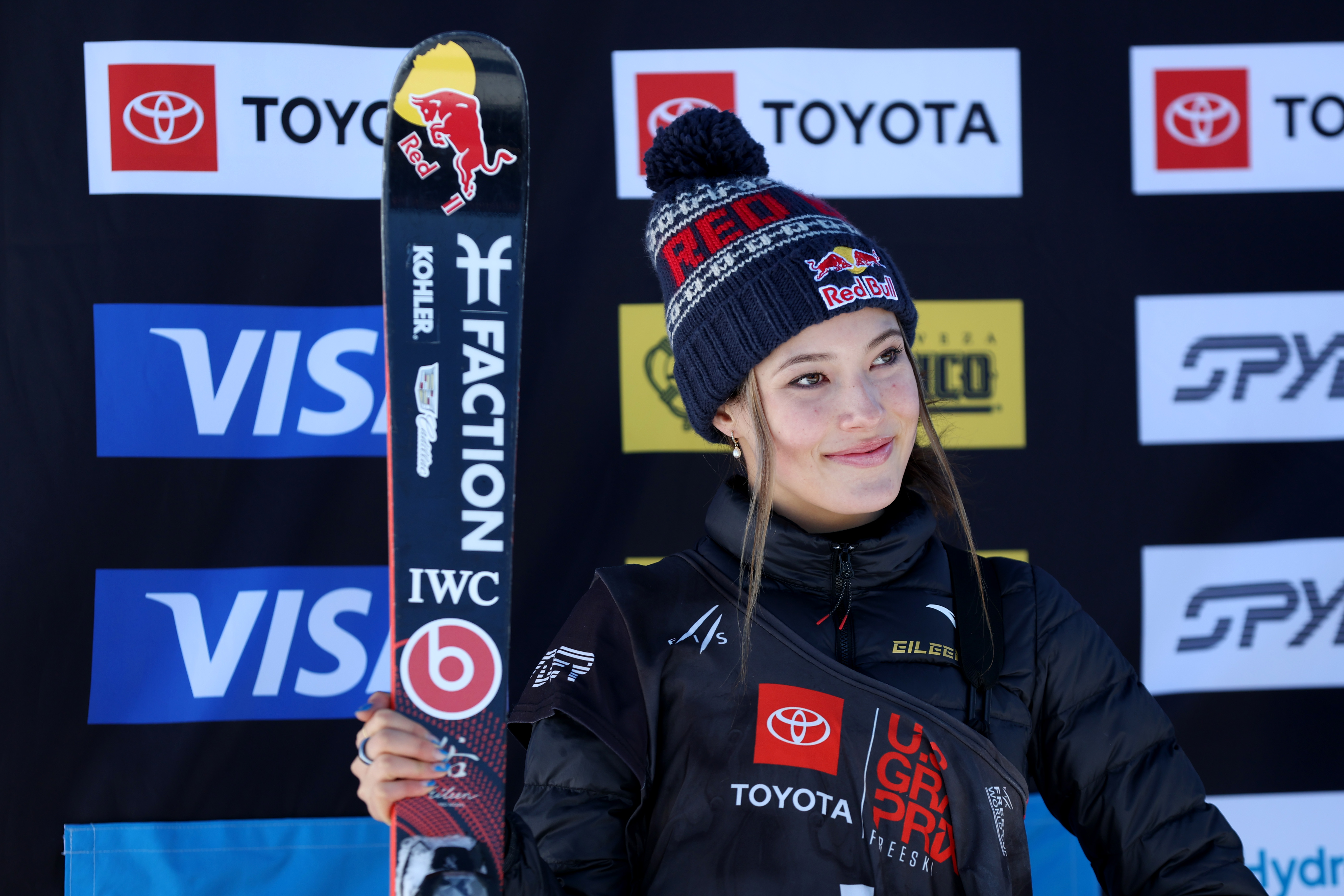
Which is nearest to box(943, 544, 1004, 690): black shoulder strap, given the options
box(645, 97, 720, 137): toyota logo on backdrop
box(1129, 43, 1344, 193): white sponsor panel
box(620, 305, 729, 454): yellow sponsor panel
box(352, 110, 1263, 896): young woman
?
box(352, 110, 1263, 896): young woman

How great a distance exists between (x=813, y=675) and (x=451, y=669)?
1.29ft

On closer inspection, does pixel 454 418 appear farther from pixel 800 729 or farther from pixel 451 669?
pixel 800 729

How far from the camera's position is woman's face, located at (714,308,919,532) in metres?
1.12

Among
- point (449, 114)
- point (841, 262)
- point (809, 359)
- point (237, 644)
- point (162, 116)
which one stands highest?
point (162, 116)

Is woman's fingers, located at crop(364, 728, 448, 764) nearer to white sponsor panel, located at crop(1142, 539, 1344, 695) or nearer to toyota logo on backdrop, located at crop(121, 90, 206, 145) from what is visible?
toyota logo on backdrop, located at crop(121, 90, 206, 145)

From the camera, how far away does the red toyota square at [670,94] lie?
1998 millimetres

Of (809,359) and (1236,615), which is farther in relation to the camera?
(1236,615)

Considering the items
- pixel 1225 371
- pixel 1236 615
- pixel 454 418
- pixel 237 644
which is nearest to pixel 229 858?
pixel 237 644

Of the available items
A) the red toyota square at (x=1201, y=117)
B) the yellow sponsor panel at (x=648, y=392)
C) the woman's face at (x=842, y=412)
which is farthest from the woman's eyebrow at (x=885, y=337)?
the red toyota square at (x=1201, y=117)

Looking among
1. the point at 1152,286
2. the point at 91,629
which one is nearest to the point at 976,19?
the point at 1152,286

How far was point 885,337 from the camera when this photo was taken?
1.17 m

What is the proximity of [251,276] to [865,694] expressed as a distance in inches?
59.4

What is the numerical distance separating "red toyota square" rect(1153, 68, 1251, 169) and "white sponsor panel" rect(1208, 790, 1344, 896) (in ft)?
4.49

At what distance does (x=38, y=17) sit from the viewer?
191 cm
